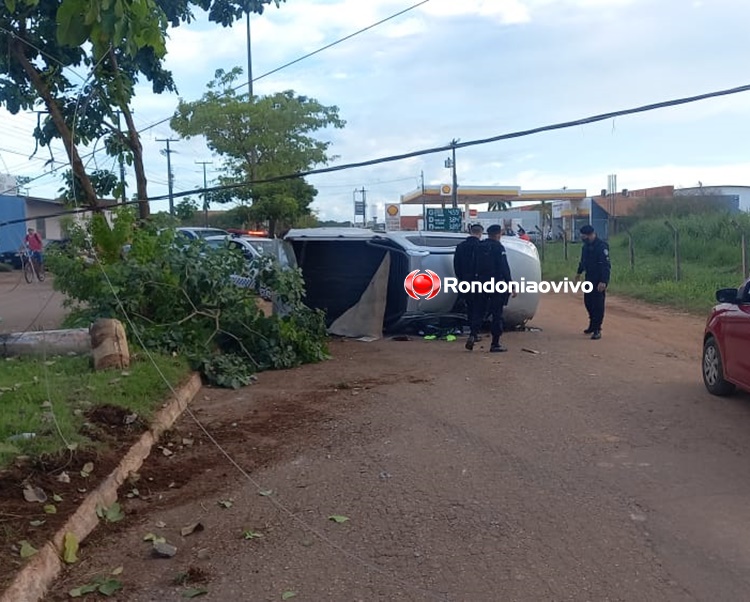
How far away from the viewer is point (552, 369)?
977cm

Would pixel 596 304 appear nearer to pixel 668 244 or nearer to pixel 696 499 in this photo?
pixel 696 499

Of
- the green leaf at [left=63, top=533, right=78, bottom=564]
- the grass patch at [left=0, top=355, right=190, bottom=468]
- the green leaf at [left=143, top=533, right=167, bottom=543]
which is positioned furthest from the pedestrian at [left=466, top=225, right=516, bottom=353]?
the green leaf at [left=63, top=533, right=78, bottom=564]

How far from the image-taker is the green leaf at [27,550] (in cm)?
422

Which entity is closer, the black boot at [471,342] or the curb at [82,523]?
the curb at [82,523]

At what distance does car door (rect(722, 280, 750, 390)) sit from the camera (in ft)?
23.8

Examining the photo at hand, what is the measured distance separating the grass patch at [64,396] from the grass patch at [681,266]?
11441mm

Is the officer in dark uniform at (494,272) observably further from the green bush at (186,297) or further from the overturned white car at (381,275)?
the green bush at (186,297)

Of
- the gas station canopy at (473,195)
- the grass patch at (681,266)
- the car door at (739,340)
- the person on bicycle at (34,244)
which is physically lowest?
the grass patch at (681,266)

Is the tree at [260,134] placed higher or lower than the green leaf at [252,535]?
higher

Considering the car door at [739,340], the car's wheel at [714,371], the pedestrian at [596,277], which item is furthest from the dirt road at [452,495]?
the pedestrian at [596,277]

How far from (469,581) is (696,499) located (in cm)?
194

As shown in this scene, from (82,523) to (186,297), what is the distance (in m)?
5.62

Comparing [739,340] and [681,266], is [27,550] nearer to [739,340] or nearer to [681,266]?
[739,340]

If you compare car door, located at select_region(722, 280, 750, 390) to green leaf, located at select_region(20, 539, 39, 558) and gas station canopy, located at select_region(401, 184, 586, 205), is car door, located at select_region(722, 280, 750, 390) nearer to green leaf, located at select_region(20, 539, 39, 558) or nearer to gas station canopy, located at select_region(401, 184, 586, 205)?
green leaf, located at select_region(20, 539, 39, 558)
